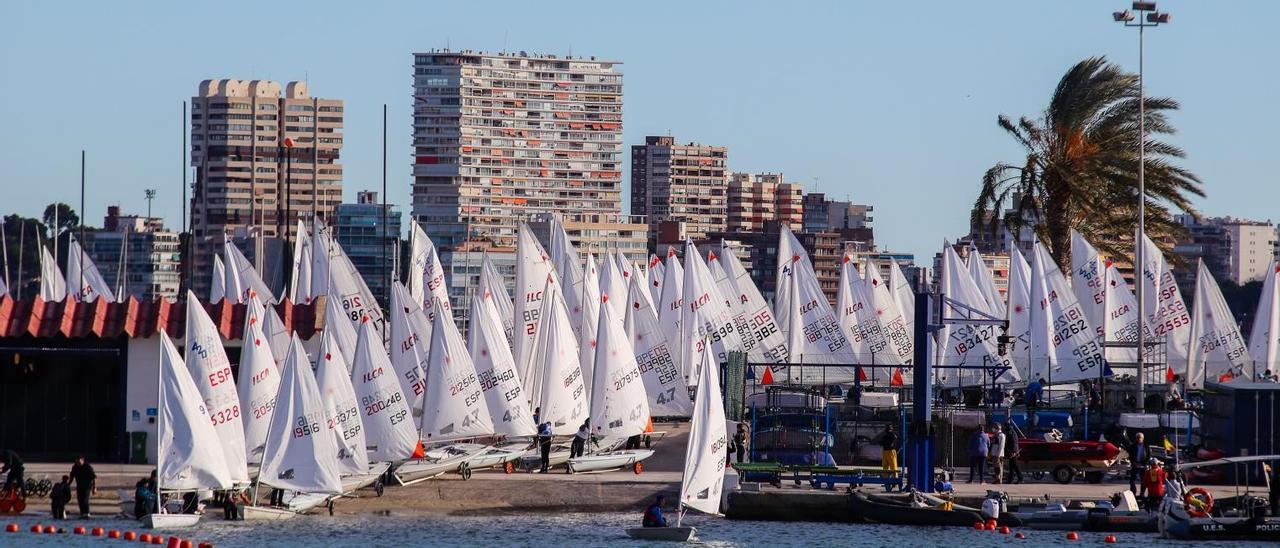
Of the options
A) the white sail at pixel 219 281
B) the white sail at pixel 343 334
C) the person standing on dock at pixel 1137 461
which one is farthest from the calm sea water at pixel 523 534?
the white sail at pixel 219 281

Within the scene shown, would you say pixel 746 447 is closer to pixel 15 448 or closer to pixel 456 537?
pixel 456 537

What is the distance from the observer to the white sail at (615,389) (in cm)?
5388

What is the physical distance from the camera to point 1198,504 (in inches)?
1700

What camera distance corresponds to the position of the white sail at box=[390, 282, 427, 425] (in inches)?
2140

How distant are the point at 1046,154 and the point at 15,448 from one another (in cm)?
3332

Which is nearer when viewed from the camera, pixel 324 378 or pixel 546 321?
pixel 324 378

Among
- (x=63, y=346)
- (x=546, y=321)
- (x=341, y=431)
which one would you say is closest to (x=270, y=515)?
(x=341, y=431)

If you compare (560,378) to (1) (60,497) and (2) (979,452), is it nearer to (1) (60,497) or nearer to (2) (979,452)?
(2) (979,452)

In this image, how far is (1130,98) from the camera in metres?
68.1

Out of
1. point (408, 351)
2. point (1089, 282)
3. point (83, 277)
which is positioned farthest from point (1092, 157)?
point (83, 277)

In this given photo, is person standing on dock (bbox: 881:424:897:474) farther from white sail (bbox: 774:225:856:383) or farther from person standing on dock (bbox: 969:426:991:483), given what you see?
white sail (bbox: 774:225:856:383)

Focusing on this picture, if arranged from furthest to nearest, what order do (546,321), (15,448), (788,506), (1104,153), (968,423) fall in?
(1104,153) < (546,321) < (968,423) < (15,448) < (788,506)

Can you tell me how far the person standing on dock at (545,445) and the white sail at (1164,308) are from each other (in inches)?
923

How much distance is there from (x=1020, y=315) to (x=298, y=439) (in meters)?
33.2
